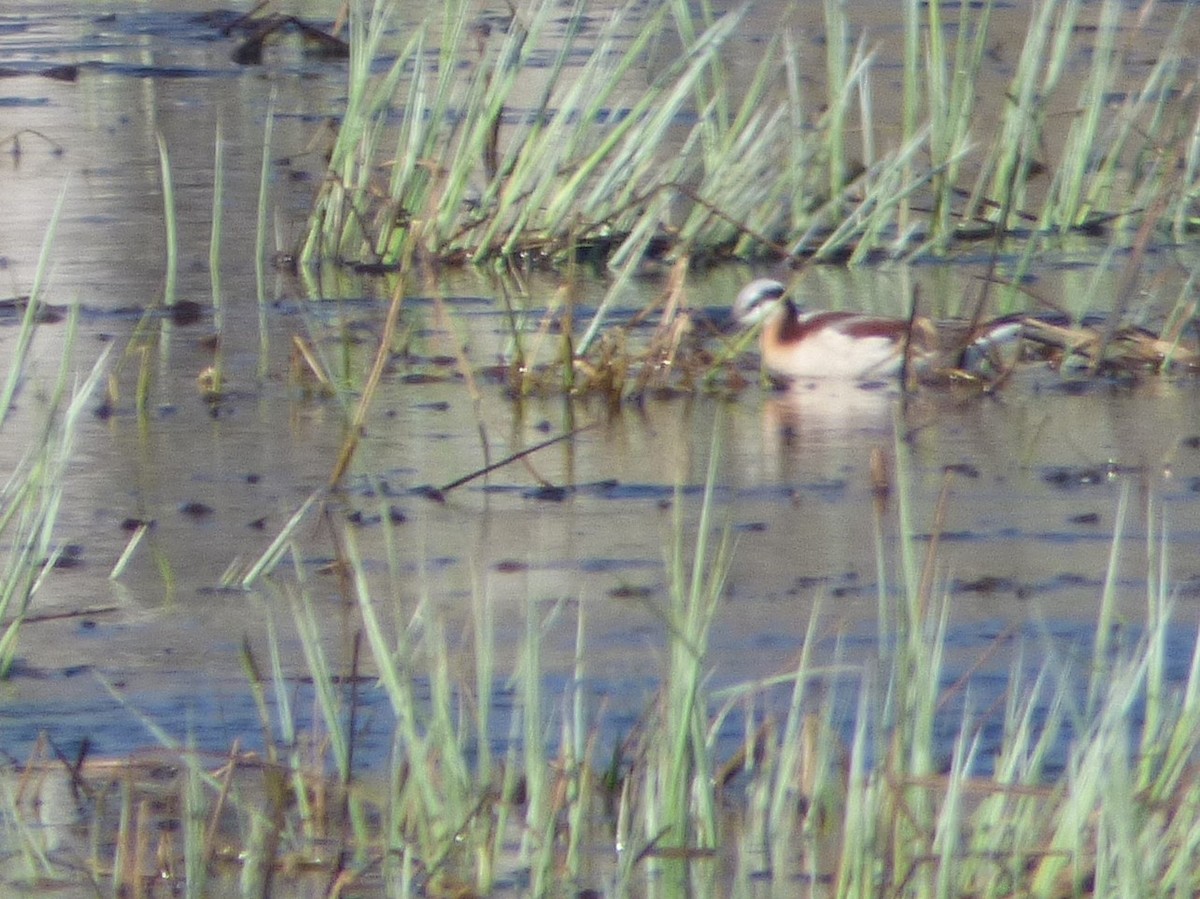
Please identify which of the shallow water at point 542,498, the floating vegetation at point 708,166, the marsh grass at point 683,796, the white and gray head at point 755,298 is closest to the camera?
the marsh grass at point 683,796

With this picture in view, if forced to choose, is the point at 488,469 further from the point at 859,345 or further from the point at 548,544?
the point at 859,345

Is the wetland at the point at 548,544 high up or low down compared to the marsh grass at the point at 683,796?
up

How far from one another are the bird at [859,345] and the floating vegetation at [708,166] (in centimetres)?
83

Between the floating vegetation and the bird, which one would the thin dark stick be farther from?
the floating vegetation

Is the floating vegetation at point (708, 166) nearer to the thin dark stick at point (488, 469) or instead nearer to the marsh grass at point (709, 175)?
the marsh grass at point (709, 175)

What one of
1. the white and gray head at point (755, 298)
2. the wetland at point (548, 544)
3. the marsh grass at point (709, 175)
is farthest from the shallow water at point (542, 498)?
the white and gray head at point (755, 298)

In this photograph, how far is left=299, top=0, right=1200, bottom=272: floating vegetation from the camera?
8664 mm

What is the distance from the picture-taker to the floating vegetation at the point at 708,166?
8.66 meters

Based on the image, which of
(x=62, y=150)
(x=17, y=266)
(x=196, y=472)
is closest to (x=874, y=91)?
(x=62, y=150)

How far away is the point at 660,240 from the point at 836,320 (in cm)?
210

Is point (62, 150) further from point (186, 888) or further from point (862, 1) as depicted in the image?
point (186, 888)

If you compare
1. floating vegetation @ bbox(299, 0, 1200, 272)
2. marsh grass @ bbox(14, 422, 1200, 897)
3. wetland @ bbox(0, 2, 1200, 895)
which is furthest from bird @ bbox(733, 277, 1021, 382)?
marsh grass @ bbox(14, 422, 1200, 897)

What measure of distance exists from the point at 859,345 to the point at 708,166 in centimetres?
159

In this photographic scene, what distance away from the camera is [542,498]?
6160mm
